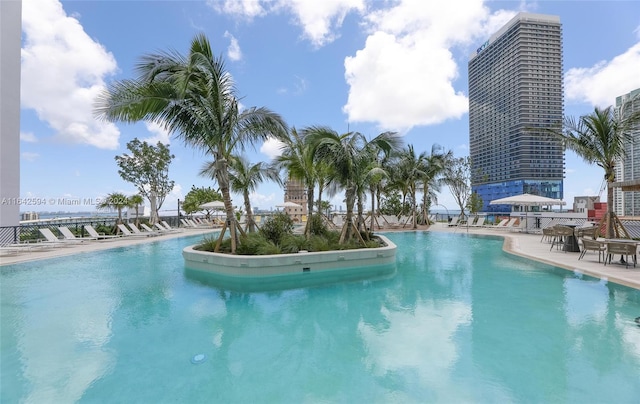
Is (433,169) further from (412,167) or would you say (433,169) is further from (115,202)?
(115,202)

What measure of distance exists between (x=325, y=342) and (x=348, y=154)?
20.7 feet

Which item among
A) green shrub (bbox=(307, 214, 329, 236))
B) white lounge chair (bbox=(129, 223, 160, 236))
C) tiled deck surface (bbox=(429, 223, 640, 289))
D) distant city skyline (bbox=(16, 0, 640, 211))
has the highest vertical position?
distant city skyline (bbox=(16, 0, 640, 211))

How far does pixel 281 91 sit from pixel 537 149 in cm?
4193

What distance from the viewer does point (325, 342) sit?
3.87 metres

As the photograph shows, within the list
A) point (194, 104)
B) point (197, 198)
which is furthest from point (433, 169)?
point (197, 198)

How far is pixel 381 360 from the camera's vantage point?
3.36 meters

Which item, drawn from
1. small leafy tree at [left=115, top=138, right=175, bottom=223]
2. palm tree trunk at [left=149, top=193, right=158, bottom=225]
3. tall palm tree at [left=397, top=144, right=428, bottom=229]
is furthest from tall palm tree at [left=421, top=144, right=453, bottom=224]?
small leafy tree at [left=115, top=138, right=175, bottom=223]

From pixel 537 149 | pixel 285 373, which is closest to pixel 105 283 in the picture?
pixel 285 373

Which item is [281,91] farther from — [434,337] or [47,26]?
[434,337]

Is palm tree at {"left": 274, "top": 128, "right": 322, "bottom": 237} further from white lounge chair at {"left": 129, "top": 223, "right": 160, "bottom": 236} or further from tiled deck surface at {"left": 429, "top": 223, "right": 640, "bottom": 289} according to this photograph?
white lounge chair at {"left": 129, "top": 223, "right": 160, "bottom": 236}

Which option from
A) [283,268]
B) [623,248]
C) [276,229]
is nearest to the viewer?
[623,248]

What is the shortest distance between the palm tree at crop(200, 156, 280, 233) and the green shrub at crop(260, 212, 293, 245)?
4.43 ft

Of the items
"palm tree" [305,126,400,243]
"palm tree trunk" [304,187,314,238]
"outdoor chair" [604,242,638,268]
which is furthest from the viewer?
"palm tree trunk" [304,187,314,238]

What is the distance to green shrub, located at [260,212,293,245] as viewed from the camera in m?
9.36
